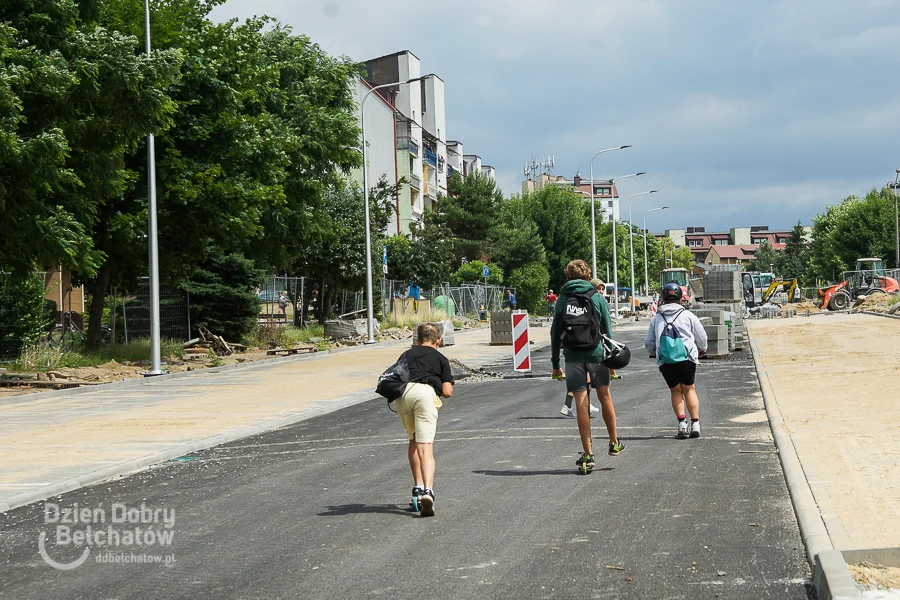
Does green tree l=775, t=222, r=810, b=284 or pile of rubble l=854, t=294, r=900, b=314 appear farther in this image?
green tree l=775, t=222, r=810, b=284

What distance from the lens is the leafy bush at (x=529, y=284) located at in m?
75.7

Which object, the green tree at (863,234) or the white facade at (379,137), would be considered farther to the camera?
the green tree at (863,234)

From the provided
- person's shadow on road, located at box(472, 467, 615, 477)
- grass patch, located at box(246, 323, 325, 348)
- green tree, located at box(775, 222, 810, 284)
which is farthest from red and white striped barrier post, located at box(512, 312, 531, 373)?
green tree, located at box(775, 222, 810, 284)

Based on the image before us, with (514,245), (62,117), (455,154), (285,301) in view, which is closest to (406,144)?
(514,245)

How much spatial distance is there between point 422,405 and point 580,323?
2251 millimetres

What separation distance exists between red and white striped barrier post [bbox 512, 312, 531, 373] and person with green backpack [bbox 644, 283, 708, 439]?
31.8ft

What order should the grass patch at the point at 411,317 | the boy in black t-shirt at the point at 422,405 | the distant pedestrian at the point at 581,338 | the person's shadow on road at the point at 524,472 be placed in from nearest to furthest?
1. the boy in black t-shirt at the point at 422,405
2. the person's shadow on road at the point at 524,472
3. the distant pedestrian at the point at 581,338
4. the grass patch at the point at 411,317

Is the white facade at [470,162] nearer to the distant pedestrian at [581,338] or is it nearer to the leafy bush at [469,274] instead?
the leafy bush at [469,274]

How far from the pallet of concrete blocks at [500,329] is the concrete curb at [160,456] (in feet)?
57.5

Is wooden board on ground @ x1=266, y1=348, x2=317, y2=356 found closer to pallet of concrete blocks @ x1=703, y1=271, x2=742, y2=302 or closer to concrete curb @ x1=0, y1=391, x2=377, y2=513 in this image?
concrete curb @ x1=0, y1=391, x2=377, y2=513

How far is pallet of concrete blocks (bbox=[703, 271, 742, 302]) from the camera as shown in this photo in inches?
1818

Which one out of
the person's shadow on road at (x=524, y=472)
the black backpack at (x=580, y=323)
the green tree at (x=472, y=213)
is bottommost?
the person's shadow on road at (x=524, y=472)

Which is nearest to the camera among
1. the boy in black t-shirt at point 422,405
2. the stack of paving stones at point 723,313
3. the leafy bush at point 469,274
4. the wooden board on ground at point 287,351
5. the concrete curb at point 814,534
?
the concrete curb at point 814,534

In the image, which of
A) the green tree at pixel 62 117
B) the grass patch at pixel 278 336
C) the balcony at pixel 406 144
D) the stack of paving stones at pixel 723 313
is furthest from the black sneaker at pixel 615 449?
the balcony at pixel 406 144
